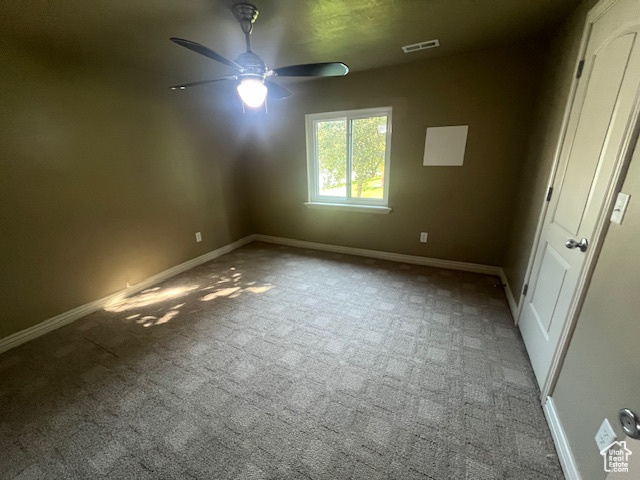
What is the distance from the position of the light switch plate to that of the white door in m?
0.07

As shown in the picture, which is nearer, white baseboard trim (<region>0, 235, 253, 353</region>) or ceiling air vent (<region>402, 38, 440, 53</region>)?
white baseboard trim (<region>0, 235, 253, 353</region>)

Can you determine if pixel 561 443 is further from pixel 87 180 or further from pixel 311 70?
pixel 87 180

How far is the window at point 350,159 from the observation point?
310cm

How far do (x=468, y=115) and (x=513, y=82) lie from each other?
16.3 inches

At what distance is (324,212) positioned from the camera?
11.9 feet

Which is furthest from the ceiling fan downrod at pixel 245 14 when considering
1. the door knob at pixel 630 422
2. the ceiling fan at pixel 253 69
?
the door knob at pixel 630 422

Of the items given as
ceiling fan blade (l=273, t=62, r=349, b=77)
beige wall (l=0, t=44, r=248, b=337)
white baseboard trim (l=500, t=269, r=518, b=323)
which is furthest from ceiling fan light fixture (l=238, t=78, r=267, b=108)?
white baseboard trim (l=500, t=269, r=518, b=323)

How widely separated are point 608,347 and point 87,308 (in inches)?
143

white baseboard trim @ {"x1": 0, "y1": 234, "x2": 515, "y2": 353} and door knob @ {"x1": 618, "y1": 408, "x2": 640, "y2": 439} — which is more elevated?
door knob @ {"x1": 618, "y1": 408, "x2": 640, "y2": 439}

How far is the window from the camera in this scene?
310 cm

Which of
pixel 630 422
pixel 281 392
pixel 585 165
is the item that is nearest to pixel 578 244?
pixel 585 165

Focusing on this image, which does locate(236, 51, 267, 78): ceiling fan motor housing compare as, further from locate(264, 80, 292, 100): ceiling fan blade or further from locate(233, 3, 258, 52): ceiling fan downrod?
locate(264, 80, 292, 100): ceiling fan blade

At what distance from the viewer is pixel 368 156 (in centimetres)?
321

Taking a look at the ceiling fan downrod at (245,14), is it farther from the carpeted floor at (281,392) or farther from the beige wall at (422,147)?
the carpeted floor at (281,392)
